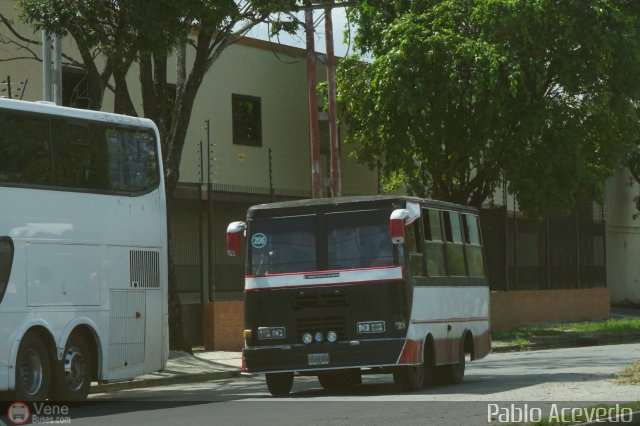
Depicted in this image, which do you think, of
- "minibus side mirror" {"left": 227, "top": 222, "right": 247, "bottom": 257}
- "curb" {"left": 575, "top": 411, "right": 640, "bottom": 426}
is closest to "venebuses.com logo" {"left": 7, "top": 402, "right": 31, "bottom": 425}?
"minibus side mirror" {"left": 227, "top": 222, "right": 247, "bottom": 257}

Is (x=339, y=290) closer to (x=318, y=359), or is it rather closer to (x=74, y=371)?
(x=318, y=359)

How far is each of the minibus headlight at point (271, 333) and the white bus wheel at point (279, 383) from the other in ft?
2.25

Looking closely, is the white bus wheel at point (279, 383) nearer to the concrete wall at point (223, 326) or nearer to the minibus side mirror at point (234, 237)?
the minibus side mirror at point (234, 237)

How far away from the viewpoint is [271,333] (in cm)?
1875

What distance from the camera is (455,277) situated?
21109mm

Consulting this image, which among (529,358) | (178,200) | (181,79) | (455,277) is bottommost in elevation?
(529,358)

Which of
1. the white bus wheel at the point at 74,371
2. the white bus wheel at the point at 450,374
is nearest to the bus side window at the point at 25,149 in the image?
the white bus wheel at the point at 74,371

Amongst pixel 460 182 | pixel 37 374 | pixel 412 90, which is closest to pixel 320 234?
pixel 37 374

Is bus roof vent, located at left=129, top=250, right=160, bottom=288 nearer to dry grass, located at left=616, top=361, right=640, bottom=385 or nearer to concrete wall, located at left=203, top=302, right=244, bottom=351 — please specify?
dry grass, located at left=616, top=361, right=640, bottom=385

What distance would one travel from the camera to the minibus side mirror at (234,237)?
19359mm

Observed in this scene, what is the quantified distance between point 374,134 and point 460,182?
3784mm

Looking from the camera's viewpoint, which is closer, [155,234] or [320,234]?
[320,234]

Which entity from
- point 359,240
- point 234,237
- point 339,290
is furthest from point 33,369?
point 359,240

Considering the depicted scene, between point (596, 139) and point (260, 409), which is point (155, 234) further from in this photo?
point (596, 139)
